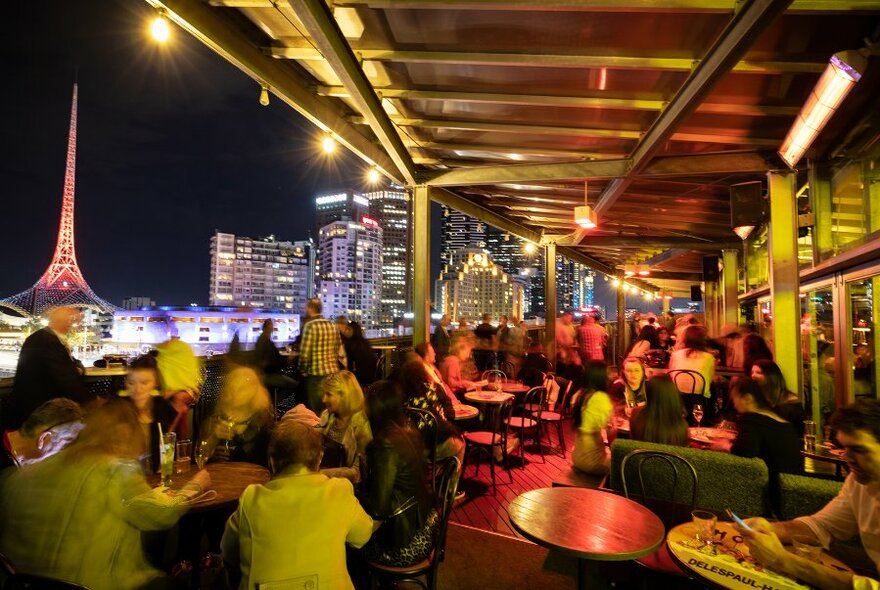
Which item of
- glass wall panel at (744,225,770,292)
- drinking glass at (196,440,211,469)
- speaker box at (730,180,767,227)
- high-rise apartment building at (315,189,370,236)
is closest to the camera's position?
drinking glass at (196,440,211,469)

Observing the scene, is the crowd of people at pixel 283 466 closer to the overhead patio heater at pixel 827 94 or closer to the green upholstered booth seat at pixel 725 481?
the green upholstered booth seat at pixel 725 481

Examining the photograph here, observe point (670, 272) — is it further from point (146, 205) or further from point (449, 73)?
point (146, 205)

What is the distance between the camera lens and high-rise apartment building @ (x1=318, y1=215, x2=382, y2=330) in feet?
377

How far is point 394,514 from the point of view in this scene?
234 cm

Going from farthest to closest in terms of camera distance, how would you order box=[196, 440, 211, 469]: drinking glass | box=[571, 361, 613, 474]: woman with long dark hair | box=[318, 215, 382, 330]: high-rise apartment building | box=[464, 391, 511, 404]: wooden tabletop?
box=[318, 215, 382, 330]: high-rise apartment building < box=[464, 391, 511, 404]: wooden tabletop < box=[571, 361, 613, 474]: woman with long dark hair < box=[196, 440, 211, 469]: drinking glass

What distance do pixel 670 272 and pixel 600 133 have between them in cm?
1506

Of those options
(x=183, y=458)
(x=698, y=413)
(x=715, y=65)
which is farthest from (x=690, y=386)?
(x=183, y=458)

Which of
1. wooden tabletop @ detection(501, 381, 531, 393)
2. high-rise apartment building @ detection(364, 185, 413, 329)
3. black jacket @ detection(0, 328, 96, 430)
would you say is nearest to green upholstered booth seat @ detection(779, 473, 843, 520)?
wooden tabletop @ detection(501, 381, 531, 393)

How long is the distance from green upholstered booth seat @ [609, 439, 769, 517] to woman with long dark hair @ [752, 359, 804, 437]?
1180mm

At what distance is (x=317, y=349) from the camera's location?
5465 mm

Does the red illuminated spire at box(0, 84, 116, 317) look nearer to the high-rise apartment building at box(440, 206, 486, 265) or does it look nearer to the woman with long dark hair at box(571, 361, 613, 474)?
the woman with long dark hair at box(571, 361, 613, 474)

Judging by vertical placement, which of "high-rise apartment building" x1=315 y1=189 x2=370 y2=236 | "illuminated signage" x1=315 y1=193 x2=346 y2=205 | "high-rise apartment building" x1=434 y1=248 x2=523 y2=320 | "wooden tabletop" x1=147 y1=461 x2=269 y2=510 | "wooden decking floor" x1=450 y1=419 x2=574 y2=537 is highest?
"illuminated signage" x1=315 y1=193 x2=346 y2=205

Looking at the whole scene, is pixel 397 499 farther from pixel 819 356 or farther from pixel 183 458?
pixel 819 356

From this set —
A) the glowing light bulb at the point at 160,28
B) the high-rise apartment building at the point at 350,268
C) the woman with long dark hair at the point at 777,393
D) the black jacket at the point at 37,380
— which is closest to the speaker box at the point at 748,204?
the woman with long dark hair at the point at 777,393
